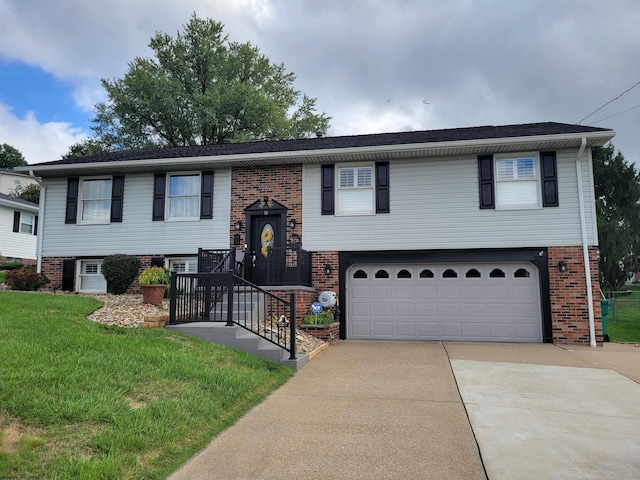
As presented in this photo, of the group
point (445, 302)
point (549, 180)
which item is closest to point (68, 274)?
point (445, 302)

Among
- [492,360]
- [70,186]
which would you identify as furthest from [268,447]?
[70,186]

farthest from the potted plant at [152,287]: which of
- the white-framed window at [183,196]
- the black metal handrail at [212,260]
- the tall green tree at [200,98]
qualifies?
the tall green tree at [200,98]

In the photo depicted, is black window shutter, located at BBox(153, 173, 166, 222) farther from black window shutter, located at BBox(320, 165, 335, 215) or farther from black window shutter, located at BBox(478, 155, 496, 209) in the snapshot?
black window shutter, located at BBox(478, 155, 496, 209)

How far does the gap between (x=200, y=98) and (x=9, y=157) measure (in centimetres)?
3488

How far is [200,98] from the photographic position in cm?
2392

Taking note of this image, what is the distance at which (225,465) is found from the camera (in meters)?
3.55

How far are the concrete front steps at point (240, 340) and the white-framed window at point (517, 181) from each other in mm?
6649

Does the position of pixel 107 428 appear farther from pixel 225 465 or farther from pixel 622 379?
pixel 622 379

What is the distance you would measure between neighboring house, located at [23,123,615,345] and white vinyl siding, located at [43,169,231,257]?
39 millimetres

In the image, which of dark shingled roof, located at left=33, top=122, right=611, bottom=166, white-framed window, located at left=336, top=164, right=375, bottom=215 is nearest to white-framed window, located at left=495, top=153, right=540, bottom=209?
dark shingled roof, located at left=33, top=122, right=611, bottom=166

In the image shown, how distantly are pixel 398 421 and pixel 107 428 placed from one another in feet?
9.07

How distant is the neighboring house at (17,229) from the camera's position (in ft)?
74.6

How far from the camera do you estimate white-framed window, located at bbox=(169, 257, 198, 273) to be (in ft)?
40.3

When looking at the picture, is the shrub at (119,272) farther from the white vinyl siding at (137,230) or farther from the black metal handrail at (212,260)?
the black metal handrail at (212,260)
